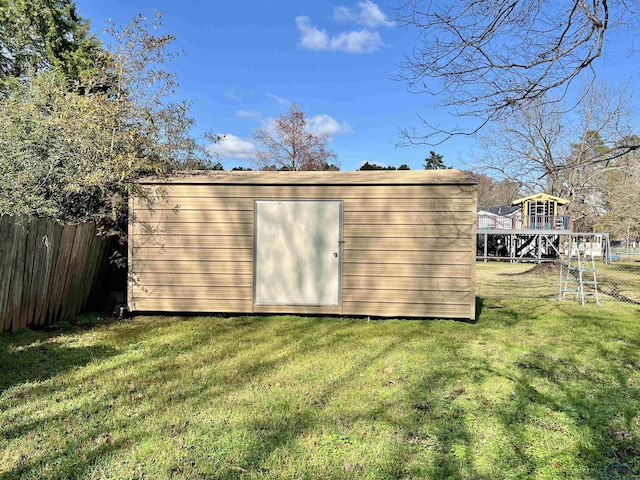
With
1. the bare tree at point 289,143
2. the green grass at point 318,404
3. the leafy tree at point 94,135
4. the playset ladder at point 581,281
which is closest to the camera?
the green grass at point 318,404

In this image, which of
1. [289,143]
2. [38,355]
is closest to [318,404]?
[38,355]

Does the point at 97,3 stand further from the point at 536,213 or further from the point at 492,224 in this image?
the point at 492,224

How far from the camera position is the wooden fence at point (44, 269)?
13.4ft

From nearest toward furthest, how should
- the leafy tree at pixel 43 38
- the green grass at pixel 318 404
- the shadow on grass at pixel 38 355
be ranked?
1. the green grass at pixel 318 404
2. the shadow on grass at pixel 38 355
3. the leafy tree at pixel 43 38

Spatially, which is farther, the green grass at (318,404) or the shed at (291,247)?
the shed at (291,247)

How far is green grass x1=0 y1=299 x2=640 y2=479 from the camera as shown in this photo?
2049 millimetres

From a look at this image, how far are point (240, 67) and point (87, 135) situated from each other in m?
9.21

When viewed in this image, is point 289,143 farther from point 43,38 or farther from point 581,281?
point 581,281

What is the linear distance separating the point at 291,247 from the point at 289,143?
18.4 meters

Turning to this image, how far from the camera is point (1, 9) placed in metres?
12.9

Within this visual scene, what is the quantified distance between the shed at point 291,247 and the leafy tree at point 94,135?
1.54 ft

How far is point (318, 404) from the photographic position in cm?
274

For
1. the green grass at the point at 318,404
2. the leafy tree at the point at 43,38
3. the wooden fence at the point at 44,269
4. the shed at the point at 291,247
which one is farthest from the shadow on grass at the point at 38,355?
the leafy tree at the point at 43,38

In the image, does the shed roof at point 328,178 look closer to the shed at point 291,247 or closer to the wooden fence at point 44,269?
the shed at point 291,247
